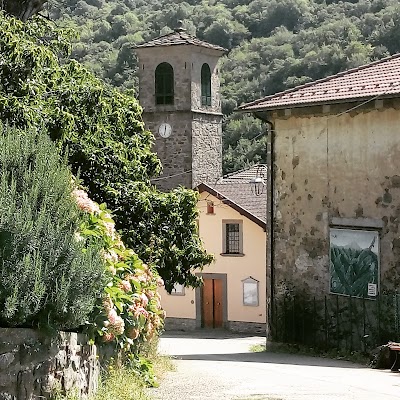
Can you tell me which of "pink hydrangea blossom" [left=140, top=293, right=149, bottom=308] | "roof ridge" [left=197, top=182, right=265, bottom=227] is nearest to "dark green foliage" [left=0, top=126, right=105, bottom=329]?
"pink hydrangea blossom" [left=140, top=293, right=149, bottom=308]

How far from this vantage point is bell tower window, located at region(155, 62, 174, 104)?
44.3m

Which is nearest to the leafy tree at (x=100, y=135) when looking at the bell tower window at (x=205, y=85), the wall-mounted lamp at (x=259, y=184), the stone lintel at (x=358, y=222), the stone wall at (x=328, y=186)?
the stone wall at (x=328, y=186)

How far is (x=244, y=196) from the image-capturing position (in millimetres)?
38469

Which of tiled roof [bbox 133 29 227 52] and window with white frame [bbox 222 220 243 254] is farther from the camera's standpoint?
tiled roof [bbox 133 29 227 52]

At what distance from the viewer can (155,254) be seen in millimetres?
18328

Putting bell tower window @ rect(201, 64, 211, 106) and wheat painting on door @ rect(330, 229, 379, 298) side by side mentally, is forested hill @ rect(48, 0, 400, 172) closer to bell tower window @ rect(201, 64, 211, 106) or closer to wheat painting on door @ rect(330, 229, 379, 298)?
bell tower window @ rect(201, 64, 211, 106)

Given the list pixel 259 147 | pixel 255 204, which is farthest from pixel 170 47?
pixel 259 147

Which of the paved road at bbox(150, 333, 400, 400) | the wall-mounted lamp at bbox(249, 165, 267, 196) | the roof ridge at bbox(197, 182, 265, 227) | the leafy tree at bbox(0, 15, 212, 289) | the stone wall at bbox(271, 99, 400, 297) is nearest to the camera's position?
the paved road at bbox(150, 333, 400, 400)

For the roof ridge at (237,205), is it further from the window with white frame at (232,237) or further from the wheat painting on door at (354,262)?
the wheat painting on door at (354,262)

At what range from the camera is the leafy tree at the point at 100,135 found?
45.2ft

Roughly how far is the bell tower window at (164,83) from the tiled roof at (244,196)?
16.1 feet

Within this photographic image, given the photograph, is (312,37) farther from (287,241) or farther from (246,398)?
(246,398)

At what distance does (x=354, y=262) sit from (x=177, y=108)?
25.6 metres

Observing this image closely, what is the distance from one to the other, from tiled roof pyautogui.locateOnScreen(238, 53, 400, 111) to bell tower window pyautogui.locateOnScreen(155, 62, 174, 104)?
2319cm
